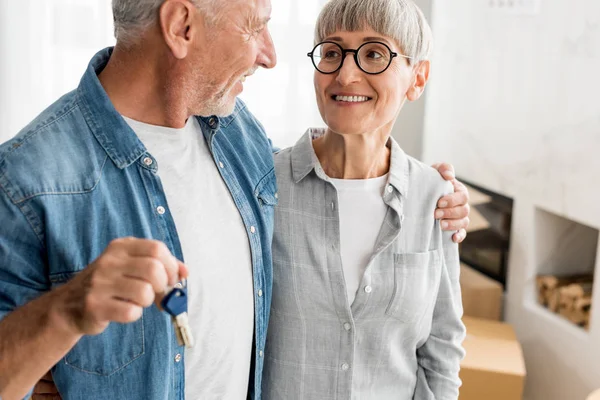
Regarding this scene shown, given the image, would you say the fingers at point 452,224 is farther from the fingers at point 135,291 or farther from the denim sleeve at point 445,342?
the fingers at point 135,291

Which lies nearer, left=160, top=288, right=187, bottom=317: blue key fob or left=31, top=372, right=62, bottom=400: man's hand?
left=160, top=288, right=187, bottom=317: blue key fob

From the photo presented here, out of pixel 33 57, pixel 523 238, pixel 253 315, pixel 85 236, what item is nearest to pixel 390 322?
pixel 253 315

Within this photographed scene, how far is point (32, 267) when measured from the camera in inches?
42.2

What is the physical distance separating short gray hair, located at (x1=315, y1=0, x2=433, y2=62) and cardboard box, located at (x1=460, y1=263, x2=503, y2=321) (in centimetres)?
185

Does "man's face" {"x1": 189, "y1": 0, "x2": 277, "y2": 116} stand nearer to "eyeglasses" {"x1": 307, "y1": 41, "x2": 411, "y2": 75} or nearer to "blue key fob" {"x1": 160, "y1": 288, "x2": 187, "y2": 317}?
"eyeglasses" {"x1": 307, "y1": 41, "x2": 411, "y2": 75}

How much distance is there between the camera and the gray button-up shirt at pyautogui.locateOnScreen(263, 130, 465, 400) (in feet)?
4.53

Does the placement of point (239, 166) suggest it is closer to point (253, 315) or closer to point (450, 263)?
point (253, 315)

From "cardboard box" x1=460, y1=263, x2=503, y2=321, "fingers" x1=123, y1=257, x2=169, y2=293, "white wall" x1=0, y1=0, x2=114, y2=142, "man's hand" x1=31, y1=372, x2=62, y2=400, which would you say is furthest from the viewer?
"white wall" x1=0, y1=0, x2=114, y2=142

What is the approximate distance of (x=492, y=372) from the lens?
8.37ft

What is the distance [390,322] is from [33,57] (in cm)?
259

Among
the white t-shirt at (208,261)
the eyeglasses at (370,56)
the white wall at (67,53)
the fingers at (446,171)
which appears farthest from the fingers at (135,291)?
the white wall at (67,53)

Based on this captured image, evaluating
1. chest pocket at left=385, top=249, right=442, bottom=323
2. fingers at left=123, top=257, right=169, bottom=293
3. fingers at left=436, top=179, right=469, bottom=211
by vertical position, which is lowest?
chest pocket at left=385, top=249, right=442, bottom=323

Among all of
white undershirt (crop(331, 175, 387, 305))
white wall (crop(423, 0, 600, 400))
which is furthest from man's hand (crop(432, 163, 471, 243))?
white wall (crop(423, 0, 600, 400))

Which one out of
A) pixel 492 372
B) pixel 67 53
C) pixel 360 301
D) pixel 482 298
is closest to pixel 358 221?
pixel 360 301
